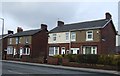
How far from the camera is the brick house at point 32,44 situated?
54844mm

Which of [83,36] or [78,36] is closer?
[83,36]

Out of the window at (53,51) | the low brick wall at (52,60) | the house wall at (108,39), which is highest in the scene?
the house wall at (108,39)

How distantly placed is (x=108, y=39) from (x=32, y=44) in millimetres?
19611

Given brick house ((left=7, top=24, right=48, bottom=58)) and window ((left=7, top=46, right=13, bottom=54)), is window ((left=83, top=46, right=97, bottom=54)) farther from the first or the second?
window ((left=7, top=46, right=13, bottom=54))

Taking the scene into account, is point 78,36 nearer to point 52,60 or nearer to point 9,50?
point 52,60

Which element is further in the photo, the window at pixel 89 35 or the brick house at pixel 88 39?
the window at pixel 89 35

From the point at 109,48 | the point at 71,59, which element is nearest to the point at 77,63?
the point at 71,59

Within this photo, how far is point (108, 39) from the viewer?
42250 mm

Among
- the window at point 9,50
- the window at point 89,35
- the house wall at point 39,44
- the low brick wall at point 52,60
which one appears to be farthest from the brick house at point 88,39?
the window at point 9,50

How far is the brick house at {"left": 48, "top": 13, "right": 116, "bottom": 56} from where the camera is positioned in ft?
132

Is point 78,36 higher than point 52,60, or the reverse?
point 78,36

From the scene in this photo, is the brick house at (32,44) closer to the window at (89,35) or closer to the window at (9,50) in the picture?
the window at (9,50)

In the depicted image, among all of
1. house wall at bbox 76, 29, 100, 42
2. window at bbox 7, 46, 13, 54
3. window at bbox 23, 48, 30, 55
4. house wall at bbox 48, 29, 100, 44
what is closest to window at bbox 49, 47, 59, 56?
house wall at bbox 48, 29, 100, 44

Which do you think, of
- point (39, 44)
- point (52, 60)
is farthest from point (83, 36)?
point (39, 44)
